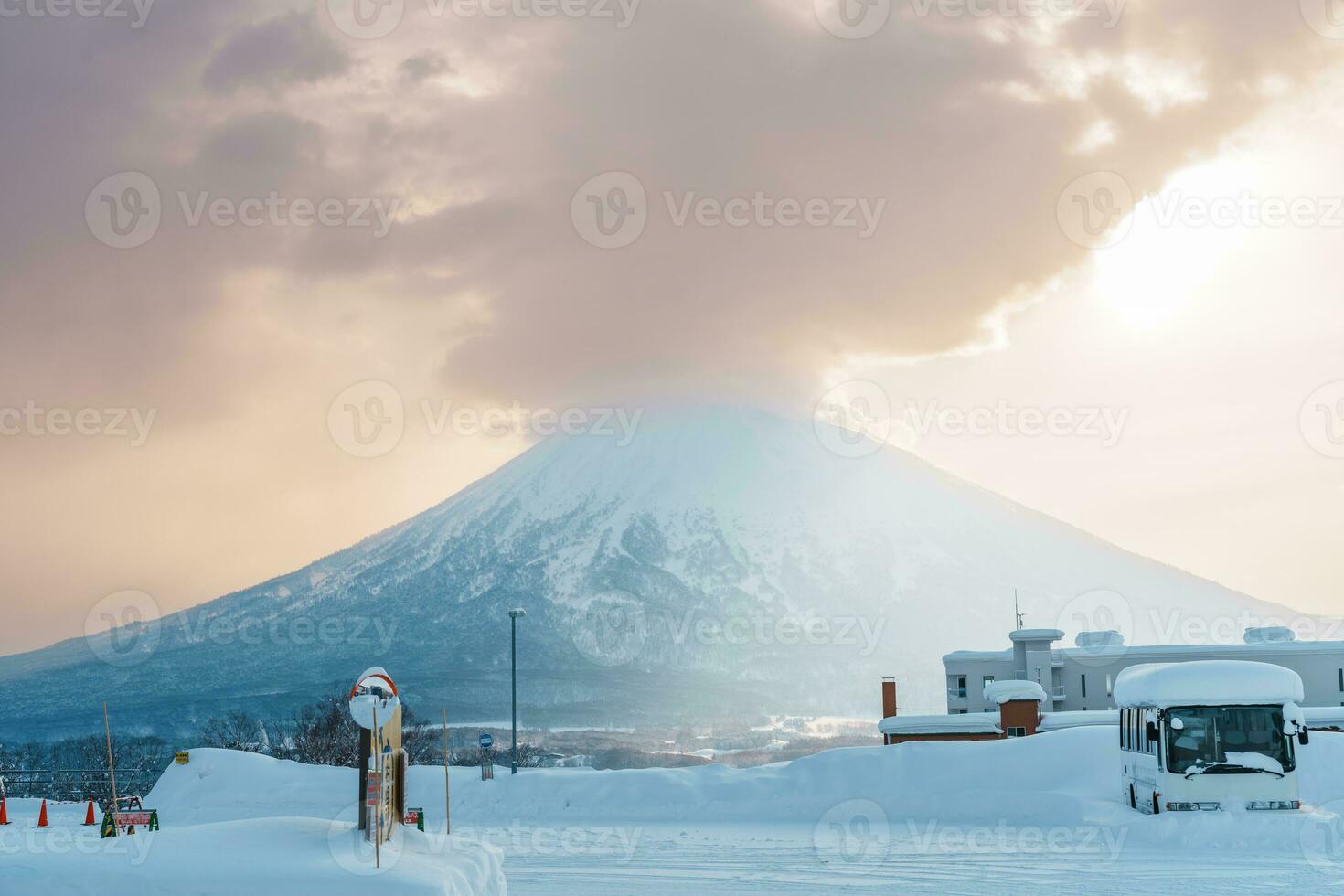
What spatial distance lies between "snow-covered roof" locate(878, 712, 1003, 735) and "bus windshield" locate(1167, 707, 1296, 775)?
21.5 metres

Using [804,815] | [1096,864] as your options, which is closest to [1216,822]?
[1096,864]

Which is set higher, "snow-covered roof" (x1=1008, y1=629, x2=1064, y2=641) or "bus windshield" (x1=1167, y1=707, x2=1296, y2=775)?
"snow-covered roof" (x1=1008, y1=629, x2=1064, y2=641)

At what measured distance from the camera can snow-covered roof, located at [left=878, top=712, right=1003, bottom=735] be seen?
47.2 metres

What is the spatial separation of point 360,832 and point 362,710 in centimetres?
159

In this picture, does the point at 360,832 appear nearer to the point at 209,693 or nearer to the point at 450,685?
the point at 450,685

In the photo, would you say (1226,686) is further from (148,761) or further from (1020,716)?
(148,761)

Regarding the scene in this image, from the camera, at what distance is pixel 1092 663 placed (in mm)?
58875

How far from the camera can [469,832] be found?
29.7m

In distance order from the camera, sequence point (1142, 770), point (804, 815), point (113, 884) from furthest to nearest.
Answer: point (804, 815), point (1142, 770), point (113, 884)

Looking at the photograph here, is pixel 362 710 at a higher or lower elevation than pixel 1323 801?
higher

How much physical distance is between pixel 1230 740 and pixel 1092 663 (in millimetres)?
34292

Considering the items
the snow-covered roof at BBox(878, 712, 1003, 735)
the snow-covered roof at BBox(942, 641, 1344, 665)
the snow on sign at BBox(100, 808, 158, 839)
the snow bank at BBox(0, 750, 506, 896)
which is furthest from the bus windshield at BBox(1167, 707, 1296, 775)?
the snow-covered roof at BBox(942, 641, 1344, 665)

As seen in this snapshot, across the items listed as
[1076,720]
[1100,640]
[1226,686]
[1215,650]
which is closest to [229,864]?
[1226,686]

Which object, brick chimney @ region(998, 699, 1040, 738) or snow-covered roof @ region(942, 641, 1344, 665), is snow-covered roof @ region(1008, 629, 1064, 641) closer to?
snow-covered roof @ region(942, 641, 1344, 665)
